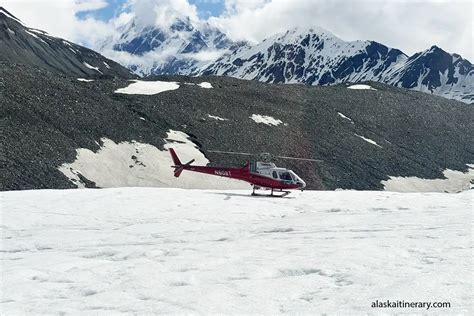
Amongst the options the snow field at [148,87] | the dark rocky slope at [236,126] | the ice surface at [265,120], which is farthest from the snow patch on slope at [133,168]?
the snow field at [148,87]

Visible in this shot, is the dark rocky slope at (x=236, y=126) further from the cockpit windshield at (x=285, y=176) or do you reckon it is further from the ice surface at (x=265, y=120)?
the cockpit windshield at (x=285, y=176)

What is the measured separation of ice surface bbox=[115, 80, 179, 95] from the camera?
2608 inches

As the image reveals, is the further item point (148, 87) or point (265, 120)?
point (148, 87)

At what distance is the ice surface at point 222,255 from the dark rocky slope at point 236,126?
19.2 metres

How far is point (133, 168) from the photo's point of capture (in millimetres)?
44719

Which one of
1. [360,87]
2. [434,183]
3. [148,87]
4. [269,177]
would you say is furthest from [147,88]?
[360,87]

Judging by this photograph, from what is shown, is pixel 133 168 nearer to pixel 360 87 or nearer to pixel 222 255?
pixel 222 255

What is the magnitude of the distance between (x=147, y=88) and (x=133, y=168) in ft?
89.4

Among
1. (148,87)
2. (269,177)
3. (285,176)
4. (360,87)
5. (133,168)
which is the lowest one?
(133,168)

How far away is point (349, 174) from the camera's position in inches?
2213

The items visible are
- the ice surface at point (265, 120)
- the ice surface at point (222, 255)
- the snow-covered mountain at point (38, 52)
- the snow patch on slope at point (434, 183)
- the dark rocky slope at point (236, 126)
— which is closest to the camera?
the ice surface at point (222, 255)

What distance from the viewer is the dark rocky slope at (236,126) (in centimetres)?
4219

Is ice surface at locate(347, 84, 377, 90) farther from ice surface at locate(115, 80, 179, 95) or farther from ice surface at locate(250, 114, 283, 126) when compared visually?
ice surface at locate(115, 80, 179, 95)

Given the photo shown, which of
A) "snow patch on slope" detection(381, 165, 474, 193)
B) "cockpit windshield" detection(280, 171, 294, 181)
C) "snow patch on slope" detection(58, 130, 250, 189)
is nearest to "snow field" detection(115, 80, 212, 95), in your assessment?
"snow patch on slope" detection(58, 130, 250, 189)
